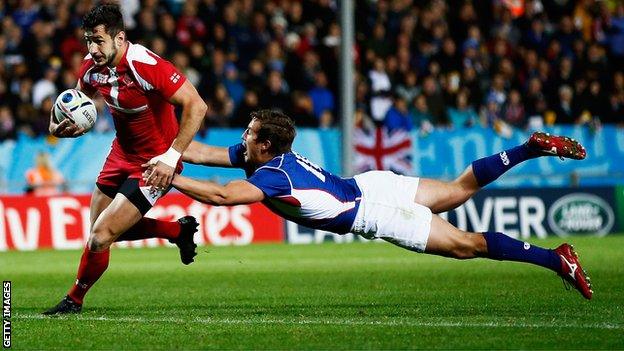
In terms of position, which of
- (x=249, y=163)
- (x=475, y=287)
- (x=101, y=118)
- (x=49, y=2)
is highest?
(x=49, y=2)

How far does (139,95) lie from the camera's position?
10.8 metres

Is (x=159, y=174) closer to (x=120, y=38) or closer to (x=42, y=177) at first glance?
(x=120, y=38)

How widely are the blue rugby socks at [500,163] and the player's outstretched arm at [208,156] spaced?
84.7 inches

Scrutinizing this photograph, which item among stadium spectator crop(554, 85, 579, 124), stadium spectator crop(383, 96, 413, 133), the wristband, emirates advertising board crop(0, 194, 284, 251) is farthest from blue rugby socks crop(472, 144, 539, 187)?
stadium spectator crop(554, 85, 579, 124)

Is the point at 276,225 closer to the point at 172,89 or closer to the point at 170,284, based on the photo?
the point at 170,284

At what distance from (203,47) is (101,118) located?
2929mm

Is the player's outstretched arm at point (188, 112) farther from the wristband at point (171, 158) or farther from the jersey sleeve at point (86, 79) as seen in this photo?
the jersey sleeve at point (86, 79)

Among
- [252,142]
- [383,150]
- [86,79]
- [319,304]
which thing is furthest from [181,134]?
[383,150]

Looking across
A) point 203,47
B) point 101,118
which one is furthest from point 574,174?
point 101,118

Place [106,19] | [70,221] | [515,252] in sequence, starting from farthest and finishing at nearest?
[70,221] < [106,19] < [515,252]

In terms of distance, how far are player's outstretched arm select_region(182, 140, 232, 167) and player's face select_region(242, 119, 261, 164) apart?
0.87m

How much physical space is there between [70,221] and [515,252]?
11465 millimetres

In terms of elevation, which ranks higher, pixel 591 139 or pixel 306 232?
pixel 591 139

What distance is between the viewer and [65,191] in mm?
20938
